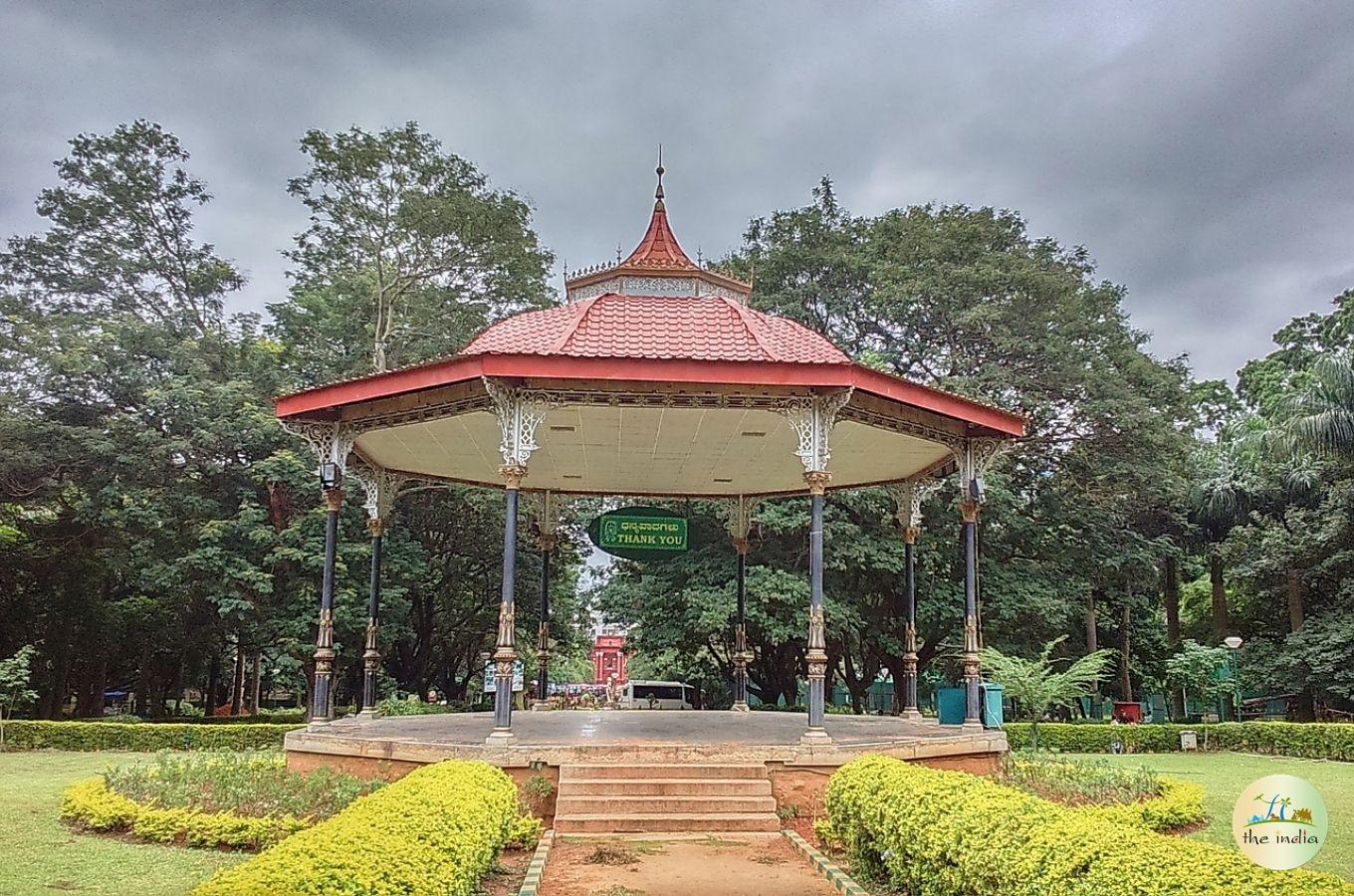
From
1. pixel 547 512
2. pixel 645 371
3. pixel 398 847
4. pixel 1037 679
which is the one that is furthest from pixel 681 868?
pixel 1037 679

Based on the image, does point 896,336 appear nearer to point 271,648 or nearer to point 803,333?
point 803,333

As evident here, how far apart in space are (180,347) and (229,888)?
23.2m

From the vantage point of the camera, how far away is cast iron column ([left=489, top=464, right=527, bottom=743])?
1064 cm

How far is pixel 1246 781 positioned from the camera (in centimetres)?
1584

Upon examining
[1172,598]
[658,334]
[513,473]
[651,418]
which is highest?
[658,334]

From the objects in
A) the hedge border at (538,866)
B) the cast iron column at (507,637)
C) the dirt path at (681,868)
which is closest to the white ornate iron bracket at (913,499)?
the cast iron column at (507,637)

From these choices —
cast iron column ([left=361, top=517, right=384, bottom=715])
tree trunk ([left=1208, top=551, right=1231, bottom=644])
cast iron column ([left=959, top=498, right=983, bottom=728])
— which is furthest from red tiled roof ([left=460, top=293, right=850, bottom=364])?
tree trunk ([left=1208, top=551, right=1231, bottom=644])

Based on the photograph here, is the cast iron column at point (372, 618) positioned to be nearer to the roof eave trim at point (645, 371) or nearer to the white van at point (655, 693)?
the roof eave trim at point (645, 371)

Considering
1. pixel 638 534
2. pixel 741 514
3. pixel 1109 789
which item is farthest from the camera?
pixel 741 514

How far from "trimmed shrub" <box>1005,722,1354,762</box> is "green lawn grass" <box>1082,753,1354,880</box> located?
0.51m

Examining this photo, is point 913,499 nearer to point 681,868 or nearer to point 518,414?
point 518,414

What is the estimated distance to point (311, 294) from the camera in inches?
1110

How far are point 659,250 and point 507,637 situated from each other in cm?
650

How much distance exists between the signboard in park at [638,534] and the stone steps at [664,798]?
6.84m
